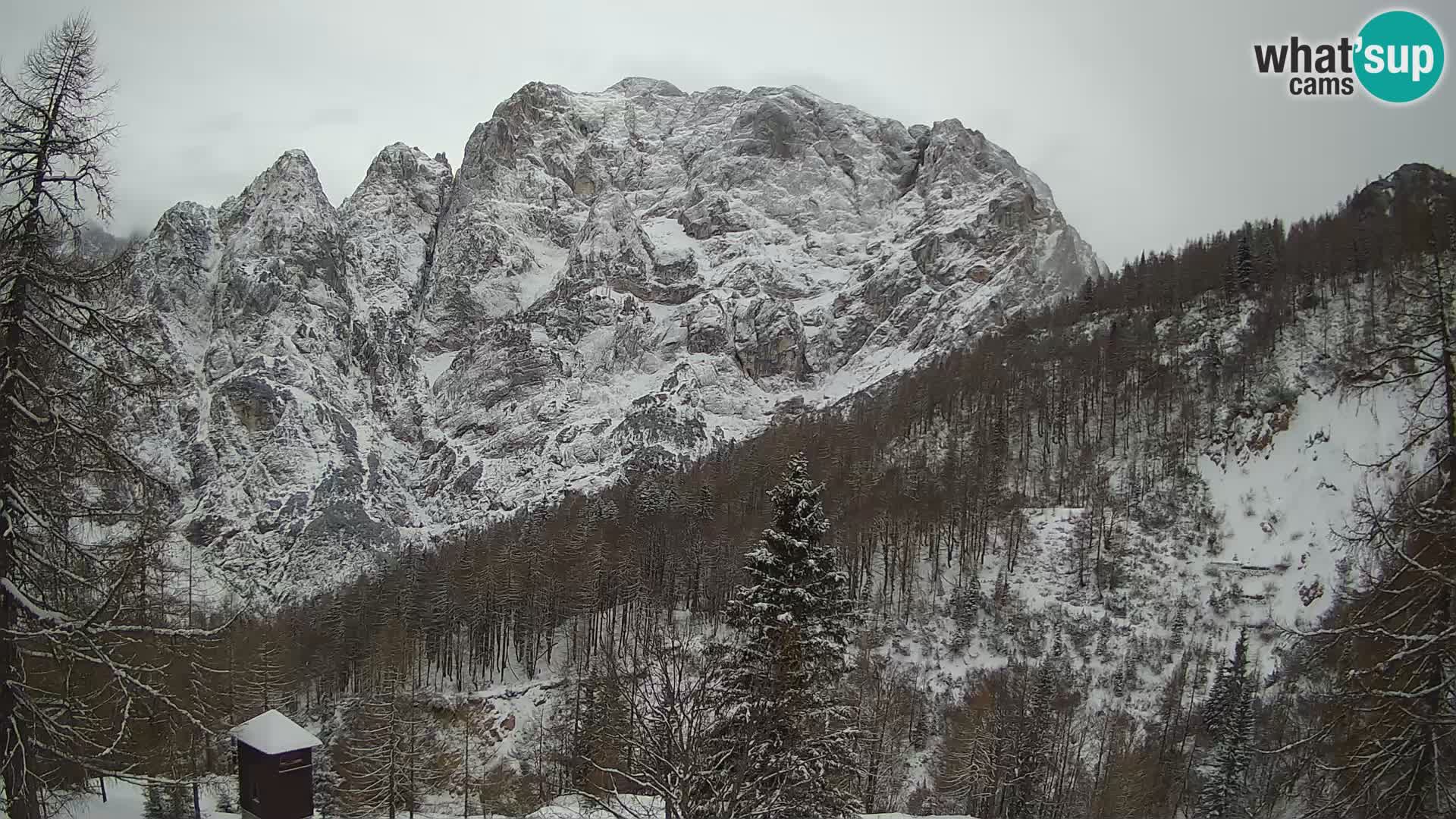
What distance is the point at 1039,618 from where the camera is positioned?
63.6m

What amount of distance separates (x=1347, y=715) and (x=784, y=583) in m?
10.2

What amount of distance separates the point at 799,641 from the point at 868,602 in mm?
50719

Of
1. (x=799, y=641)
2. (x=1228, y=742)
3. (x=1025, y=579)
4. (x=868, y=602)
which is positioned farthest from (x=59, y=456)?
(x=1025, y=579)

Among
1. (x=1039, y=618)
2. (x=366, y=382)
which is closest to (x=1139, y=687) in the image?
(x=1039, y=618)

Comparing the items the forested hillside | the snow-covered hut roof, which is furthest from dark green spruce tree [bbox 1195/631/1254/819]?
the snow-covered hut roof

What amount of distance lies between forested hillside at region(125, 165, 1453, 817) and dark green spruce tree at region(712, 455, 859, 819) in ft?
38.1

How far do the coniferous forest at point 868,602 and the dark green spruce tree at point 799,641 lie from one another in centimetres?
12

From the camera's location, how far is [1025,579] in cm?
6831

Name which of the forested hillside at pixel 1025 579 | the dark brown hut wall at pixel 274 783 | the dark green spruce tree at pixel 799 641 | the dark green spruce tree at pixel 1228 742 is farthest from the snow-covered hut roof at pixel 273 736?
the dark green spruce tree at pixel 1228 742

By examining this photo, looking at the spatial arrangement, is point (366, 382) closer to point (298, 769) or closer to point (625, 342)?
point (625, 342)

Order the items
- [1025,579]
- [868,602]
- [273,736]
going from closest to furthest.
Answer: [273,736] → [868,602] → [1025,579]

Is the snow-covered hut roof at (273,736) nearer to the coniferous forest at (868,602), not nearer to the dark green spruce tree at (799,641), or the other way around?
the coniferous forest at (868,602)

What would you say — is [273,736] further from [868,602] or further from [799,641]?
[868,602]

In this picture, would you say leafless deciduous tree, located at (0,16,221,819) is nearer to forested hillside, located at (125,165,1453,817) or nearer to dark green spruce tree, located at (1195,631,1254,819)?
forested hillside, located at (125,165,1453,817)
